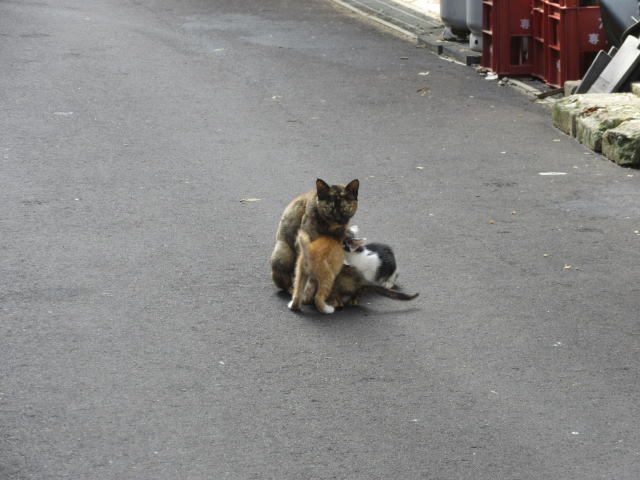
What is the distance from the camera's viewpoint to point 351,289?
23.9 ft

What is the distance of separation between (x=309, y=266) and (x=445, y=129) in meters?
5.78

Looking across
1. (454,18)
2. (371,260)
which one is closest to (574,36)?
(454,18)

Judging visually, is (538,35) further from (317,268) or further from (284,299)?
(317,268)

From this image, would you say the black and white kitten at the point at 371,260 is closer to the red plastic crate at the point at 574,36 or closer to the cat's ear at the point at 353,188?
the cat's ear at the point at 353,188

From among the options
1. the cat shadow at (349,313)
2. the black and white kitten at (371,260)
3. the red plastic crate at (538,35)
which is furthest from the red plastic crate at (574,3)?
the cat shadow at (349,313)

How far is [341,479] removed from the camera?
16.5 ft

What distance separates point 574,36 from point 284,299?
7.58m

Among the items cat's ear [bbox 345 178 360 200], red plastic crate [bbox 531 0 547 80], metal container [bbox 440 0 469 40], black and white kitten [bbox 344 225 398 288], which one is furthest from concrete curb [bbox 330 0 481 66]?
cat's ear [bbox 345 178 360 200]

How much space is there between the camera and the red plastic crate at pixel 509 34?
14664 mm

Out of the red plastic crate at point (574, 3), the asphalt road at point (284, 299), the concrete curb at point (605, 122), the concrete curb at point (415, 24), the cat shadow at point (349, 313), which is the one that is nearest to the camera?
the asphalt road at point (284, 299)

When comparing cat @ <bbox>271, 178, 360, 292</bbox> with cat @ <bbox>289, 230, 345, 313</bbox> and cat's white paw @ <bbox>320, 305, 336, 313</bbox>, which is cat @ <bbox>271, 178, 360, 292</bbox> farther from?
cat's white paw @ <bbox>320, 305, 336, 313</bbox>

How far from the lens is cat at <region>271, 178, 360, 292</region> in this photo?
7.05 metres

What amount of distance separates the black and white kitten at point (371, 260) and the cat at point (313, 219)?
0.55 feet

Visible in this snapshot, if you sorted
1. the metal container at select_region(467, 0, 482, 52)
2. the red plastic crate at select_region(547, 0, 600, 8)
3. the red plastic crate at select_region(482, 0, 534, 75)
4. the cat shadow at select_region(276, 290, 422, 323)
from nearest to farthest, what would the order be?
the cat shadow at select_region(276, 290, 422, 323), the red plastic crate at select_region(547, 0, 600, 8), the red plastic crate at select_region(482, 0, 534, 75), the metal container at select_region(467, 0, 482, 52)
